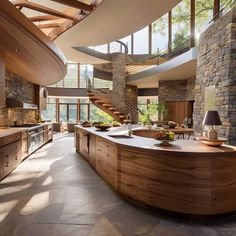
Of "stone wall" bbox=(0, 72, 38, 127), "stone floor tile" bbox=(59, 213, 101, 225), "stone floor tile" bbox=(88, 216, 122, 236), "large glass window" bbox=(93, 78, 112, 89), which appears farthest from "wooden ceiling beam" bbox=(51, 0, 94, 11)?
"large glass window" bbox=(93, 78, 112, 89)

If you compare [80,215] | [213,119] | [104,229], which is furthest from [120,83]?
[104,229]

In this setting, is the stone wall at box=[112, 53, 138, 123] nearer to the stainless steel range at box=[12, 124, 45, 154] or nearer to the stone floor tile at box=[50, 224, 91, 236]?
the stainless steel range at box=[12, 124, 45, 154]

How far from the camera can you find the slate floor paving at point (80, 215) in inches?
92.3

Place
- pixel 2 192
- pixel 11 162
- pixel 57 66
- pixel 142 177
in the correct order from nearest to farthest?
pixel 142 177 → pixel 2 192 → pixel 11 162 → pixel 57 66

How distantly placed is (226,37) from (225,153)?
422 centimetres

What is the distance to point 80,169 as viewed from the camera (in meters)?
4.94

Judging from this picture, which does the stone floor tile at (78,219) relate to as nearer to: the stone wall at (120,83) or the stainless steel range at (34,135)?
the stainless steel range at (34,135)

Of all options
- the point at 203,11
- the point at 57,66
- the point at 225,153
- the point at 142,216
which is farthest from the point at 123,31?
the point at 203,11

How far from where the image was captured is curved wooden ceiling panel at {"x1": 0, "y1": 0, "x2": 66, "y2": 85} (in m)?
2.78

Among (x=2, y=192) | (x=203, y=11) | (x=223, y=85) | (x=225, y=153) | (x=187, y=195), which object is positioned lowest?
(x=2, y=192)

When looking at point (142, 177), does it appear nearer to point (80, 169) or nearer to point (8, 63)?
point (80, 169)

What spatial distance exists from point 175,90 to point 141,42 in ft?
17.7

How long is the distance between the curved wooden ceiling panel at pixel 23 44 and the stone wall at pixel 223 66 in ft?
13.8

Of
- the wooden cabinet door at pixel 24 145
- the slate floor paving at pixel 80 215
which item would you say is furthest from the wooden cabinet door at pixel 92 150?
the wooden cabinet door at pixel 24 145
